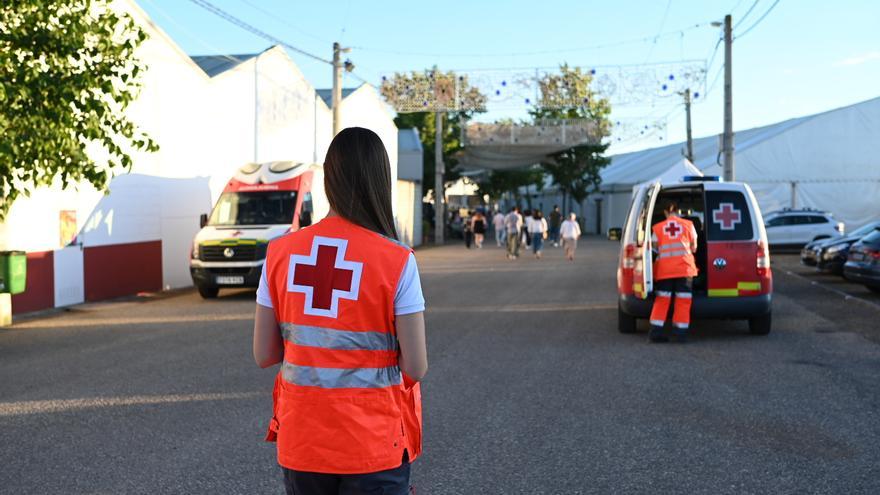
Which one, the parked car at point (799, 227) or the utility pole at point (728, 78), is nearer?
the utility pole at point (728, 78)

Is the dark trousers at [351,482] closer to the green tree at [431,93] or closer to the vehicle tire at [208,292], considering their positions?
the vehicle tire at [208,292]

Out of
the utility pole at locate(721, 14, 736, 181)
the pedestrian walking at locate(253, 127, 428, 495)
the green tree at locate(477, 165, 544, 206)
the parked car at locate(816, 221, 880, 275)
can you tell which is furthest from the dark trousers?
the green tree at locate(477, 165, 544, 206)

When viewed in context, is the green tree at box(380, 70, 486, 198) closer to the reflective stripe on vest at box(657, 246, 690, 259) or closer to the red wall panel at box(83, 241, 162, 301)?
the red wall panel at box(83, 241, 162, 301)

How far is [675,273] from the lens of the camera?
10258 millimetres

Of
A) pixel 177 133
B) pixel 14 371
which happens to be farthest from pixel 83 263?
pixel 14 371

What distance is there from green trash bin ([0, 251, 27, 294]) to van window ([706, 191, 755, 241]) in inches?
376

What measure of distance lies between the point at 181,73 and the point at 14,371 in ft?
37.6

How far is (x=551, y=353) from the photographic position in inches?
382

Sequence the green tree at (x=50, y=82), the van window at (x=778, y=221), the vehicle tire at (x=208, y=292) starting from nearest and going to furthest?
1. the green tree at (x=50, y=82)
2. the vehicle tire at (x=208, y=292)
3. the van window at (x=778, y=221)

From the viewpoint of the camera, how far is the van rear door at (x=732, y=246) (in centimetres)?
1053

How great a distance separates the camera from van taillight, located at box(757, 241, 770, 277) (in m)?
10.5

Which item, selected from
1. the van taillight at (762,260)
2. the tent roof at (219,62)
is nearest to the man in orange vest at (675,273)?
the van taillight at (762,260)

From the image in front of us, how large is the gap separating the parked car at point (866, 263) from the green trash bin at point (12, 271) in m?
13.9

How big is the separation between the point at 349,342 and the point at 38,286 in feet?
44.4
